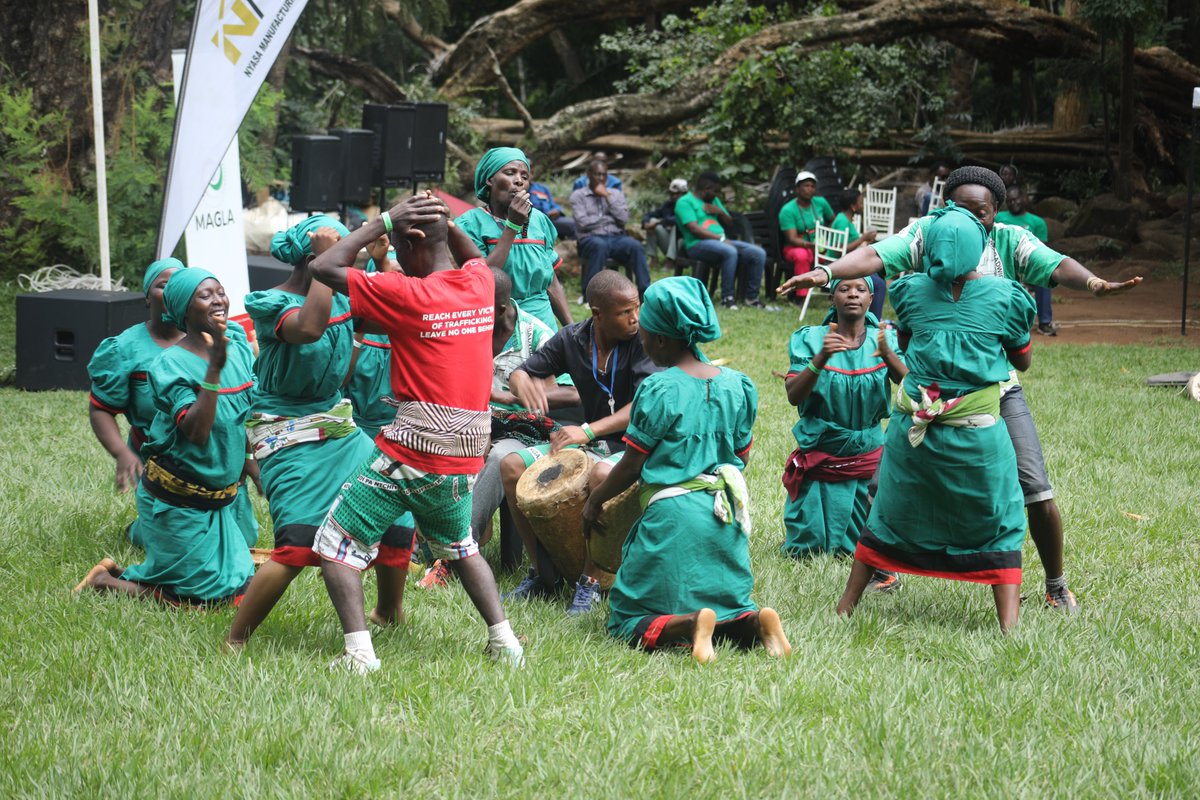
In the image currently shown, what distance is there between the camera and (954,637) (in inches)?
211

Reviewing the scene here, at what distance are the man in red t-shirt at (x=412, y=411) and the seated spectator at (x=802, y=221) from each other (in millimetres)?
13213

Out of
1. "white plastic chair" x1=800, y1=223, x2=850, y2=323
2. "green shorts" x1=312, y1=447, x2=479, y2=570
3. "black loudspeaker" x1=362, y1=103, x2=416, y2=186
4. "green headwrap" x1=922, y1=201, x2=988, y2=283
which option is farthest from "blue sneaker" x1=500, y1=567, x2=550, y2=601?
"white plastic chair" x1=800, y1=223, x2=850, y2=323

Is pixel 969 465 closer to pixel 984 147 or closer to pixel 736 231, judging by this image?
pixel 736 231

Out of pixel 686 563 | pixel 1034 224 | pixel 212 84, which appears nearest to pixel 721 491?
pixel 686 563

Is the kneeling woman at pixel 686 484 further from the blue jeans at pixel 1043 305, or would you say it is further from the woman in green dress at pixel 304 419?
the blue jeans at pixel 1043 305

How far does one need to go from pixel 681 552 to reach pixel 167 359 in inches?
95.9

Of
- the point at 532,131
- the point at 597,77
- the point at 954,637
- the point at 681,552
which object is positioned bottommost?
the point at 954,637

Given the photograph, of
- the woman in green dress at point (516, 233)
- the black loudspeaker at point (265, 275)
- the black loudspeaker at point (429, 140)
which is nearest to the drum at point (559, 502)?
the woman in green dress at point (516, 233)

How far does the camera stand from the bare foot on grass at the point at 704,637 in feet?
15.8

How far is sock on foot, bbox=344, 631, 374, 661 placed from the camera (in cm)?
458

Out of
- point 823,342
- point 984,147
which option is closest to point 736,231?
point 984,147

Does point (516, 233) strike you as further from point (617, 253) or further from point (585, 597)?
point (617, 253)

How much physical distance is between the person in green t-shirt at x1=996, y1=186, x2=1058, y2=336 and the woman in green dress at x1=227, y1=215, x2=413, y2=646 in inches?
479

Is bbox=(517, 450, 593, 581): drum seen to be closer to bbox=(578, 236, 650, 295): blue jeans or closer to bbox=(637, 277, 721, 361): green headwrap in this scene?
bbox=(637, 277, 721, 361): green headwrap
